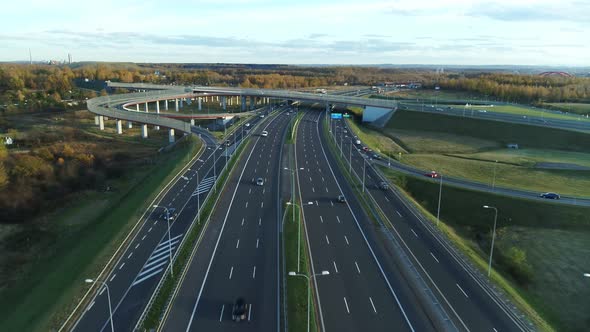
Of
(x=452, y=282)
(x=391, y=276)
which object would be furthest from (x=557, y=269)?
(x=391, y=276)

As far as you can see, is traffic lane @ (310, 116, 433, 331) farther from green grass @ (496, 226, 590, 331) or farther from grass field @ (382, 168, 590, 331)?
green grass @ (496, 226, 590, 331)

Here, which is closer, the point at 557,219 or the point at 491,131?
the point at 557,219

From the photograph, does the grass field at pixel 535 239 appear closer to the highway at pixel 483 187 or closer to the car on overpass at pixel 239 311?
the highway at pixel 483 187

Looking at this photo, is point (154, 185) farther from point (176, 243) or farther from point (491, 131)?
point (491, 131)

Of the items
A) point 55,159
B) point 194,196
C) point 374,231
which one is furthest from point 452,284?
point 55,159

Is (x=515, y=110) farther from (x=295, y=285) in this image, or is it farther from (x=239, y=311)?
(x=239, y=311)
